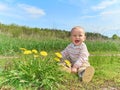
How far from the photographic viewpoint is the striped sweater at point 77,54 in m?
6.29

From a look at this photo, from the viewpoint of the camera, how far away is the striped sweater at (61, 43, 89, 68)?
6.29m

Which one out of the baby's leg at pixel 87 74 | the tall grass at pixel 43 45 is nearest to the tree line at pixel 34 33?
the tall grass at pixel 43 45

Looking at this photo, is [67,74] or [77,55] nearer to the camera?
[67,74]

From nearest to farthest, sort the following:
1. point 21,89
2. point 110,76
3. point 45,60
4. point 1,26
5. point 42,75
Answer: point 21,89 < point 42,75 < point 45,60 < point 110,76 < point 1,26

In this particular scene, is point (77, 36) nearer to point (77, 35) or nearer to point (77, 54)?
point (77, 35)

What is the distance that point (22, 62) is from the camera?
5.43 meters

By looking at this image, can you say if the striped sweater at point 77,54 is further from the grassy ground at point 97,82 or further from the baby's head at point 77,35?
the grassy ground at point 97,82

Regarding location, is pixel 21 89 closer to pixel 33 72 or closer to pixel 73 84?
pixel 33 72

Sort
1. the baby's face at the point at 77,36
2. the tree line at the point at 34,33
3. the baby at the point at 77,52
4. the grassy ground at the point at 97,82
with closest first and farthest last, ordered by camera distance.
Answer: the grassy ground at the point at 97,82 < the baby at the point at 77,52 < the baby's face at the point at 77,36 < the tree line at the point at 34,33

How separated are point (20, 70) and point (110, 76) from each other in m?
2.00

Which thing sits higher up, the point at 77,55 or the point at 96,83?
the point at 77,55

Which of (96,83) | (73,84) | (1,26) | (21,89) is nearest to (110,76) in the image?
(96,83)

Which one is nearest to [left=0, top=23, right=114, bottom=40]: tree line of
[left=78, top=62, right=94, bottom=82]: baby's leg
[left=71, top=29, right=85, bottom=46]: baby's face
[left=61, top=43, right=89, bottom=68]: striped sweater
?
[left=61, top=43, right=89, bottom=68]: striped sweater

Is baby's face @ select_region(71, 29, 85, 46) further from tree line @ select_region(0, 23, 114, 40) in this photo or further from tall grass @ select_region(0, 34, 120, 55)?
tree line @ select_region(0, 23, 114, 40)
